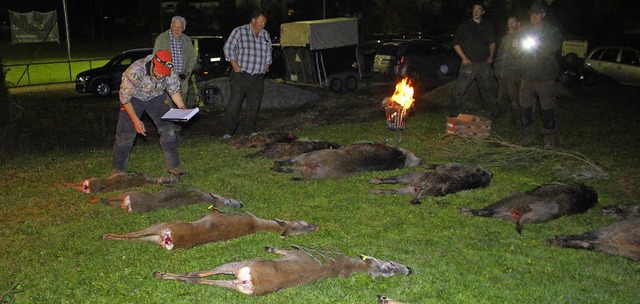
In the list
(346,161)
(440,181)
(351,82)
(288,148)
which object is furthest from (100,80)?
(440,181)

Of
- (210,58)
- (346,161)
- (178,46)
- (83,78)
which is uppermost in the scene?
(178,46)

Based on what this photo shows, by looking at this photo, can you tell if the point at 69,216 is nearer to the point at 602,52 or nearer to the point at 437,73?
the point at 437,73

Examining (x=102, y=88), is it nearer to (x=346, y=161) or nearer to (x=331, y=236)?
(x=346, y=161)

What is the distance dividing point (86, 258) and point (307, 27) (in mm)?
14085

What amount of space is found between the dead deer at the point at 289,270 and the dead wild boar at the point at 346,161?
9.17ft

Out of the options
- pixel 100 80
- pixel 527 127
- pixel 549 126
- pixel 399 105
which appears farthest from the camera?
pixel 100 80

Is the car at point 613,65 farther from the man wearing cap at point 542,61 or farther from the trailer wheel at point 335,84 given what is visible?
the man wearing cap at point 542,61

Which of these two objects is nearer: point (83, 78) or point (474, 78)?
point (474, 78)

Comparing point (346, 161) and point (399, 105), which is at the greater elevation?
point (399, 105)

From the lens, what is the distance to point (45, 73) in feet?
85.8

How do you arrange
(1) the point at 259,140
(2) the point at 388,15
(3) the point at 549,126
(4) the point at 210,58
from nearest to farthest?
(1) the point at 259,140 → (3) the point at 549,126 → (4) the point at 210,58 → (2) the point at 388,15

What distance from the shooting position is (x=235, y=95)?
10.4 meters

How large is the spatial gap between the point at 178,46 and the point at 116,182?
10.5 feet

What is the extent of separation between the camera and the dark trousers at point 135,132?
7.61 metres
